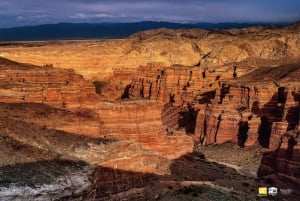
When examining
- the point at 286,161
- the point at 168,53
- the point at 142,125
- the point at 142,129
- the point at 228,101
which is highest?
the point at 142,125

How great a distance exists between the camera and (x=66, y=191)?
28047 millimetres

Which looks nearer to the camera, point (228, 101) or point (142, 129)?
point (142, 129)

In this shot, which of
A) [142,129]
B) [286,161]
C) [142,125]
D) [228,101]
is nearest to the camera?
[142,129]

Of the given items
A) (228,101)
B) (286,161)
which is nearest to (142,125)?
(286,161)

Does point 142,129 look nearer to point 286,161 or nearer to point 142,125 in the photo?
point 142,125

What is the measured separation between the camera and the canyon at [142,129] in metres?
30.3

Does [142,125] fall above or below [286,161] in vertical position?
above

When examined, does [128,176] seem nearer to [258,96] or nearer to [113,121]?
[113,121]

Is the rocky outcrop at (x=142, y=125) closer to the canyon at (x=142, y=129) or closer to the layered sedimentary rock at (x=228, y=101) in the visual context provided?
the canyon at (x=142, y=129)

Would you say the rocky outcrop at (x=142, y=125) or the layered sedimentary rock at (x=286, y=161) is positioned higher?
the rocky outcrop at (x=142, y=125)

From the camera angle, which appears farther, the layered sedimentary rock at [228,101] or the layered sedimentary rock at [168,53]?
the layered sedimentary rock at [168,53]

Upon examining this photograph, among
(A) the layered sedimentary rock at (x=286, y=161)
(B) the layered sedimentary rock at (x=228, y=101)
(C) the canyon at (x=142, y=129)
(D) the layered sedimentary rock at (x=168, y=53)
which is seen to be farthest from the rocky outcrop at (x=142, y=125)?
(D) the layered sedimentary rock at (x=168, y=53)

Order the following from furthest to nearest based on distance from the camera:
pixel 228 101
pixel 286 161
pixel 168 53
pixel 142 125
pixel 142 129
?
pixel 168 53 → pixel 228 101 → pixel 286 161 → pixel 142 125 → pixel 142 129

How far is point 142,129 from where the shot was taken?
43094mm
